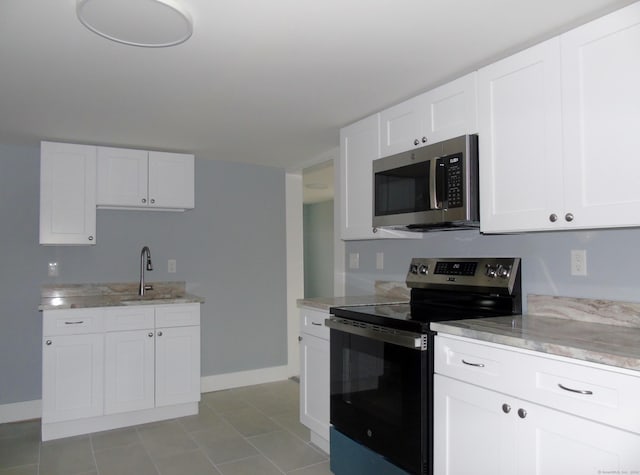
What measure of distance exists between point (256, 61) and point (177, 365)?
2412 mm

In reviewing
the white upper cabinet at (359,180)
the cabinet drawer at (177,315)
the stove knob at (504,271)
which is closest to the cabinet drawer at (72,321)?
the cabinet drawer at (177,315)

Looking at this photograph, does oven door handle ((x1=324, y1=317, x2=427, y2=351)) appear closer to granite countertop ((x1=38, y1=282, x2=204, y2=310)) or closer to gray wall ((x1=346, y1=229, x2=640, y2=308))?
gray wall ((x1=346, y1=229, x2=640, y2=308))

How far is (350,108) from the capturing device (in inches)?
113

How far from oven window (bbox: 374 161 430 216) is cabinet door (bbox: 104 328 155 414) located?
79.3 inches

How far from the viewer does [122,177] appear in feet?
12.2

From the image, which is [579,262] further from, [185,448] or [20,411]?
[20,411]

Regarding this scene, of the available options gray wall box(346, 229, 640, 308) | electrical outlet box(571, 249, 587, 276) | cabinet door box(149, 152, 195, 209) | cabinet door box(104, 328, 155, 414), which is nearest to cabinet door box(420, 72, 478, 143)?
gray wall box(346, 229, 640, 308)

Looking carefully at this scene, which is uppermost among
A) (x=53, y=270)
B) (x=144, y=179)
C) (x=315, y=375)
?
(x=144, y=179)

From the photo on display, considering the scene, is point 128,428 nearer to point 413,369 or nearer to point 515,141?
point 413,369

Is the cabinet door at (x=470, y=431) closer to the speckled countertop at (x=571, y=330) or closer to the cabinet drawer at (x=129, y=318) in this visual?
the speckled countertop at (x=571, y=330)

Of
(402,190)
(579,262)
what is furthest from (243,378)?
(579,262)

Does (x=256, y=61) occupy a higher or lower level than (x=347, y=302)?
higher

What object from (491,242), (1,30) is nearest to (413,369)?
(491,242)

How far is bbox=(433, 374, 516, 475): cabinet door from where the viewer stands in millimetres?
1691
